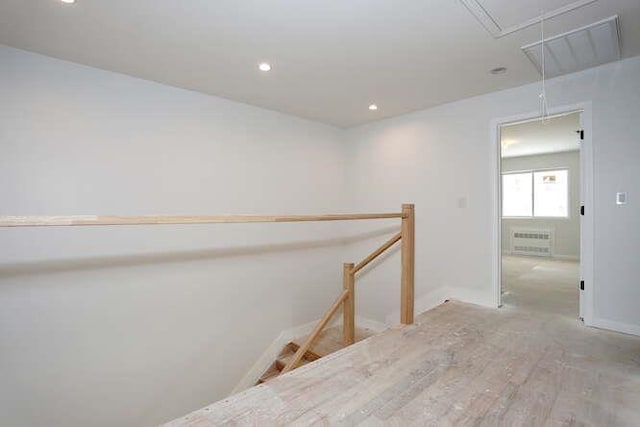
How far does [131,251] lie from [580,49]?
4.01 metres

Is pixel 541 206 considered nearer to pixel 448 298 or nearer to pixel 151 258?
pixel 448 298

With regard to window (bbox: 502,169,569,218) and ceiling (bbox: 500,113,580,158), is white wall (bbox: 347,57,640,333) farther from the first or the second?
window (bbox: 502,169,569,218)

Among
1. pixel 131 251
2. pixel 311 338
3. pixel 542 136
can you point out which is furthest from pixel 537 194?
pixel 131 251

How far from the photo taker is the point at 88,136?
8.60 ft

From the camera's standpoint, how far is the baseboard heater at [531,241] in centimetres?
682

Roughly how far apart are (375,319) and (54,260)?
3599 mm

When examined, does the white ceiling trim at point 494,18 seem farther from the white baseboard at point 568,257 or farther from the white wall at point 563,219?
the white baseboard at point 568,257

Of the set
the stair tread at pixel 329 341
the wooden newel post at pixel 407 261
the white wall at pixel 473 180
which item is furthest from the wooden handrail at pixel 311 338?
the white wall at pixel 473 180

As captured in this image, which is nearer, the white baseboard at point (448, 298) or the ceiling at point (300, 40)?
the ceiling at point (300, 40)

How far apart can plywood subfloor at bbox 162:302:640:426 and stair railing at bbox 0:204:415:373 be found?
0.41 metres

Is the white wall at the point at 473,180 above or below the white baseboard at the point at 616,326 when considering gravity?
above

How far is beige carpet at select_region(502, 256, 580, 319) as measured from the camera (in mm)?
3326

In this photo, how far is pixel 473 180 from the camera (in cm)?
339

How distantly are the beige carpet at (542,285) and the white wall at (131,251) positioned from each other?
8.97 ft
